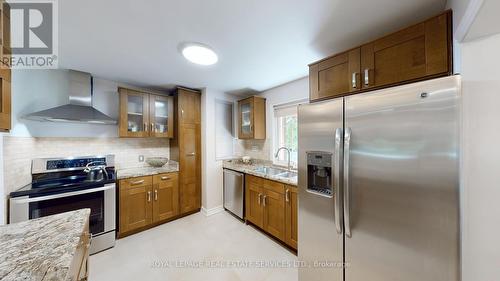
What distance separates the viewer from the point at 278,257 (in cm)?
191

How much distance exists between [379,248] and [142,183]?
2723 millimetres

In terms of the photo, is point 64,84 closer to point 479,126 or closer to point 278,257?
point 278,257

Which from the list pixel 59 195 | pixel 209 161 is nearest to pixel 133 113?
pixel 59 195

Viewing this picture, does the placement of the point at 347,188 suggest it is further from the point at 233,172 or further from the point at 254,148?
the point at 254,148

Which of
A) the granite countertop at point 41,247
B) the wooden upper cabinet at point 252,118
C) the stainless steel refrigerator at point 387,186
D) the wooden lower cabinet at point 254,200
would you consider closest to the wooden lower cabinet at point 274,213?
the wooden lower cabinet at point 254,200

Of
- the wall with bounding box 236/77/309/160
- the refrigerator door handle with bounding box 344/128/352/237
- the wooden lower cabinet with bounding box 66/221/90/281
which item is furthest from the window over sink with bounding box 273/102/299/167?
the wooden lower cabinet with bounding box 66/221/90/281

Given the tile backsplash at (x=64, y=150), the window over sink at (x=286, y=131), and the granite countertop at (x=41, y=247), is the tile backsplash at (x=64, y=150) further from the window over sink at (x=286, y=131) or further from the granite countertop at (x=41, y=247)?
the window over sink at (x=286, y=131)

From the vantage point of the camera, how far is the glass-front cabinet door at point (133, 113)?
2.44 meters

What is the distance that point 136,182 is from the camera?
2330 millimetres

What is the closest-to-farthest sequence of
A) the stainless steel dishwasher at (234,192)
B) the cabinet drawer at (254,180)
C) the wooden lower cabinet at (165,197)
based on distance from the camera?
the cabinet drawer at (254,180)
the wooden lower cabinet at (165,197)
the stainless steel dishwasher at (234,192)

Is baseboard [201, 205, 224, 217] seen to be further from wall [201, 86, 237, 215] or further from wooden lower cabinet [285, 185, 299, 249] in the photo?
wooden lower cabinet [285, 185, 299, 249]

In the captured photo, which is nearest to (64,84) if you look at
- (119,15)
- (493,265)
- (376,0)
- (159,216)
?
(119,15)

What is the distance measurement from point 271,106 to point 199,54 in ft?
5.26

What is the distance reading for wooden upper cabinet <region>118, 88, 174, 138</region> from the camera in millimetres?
2455
